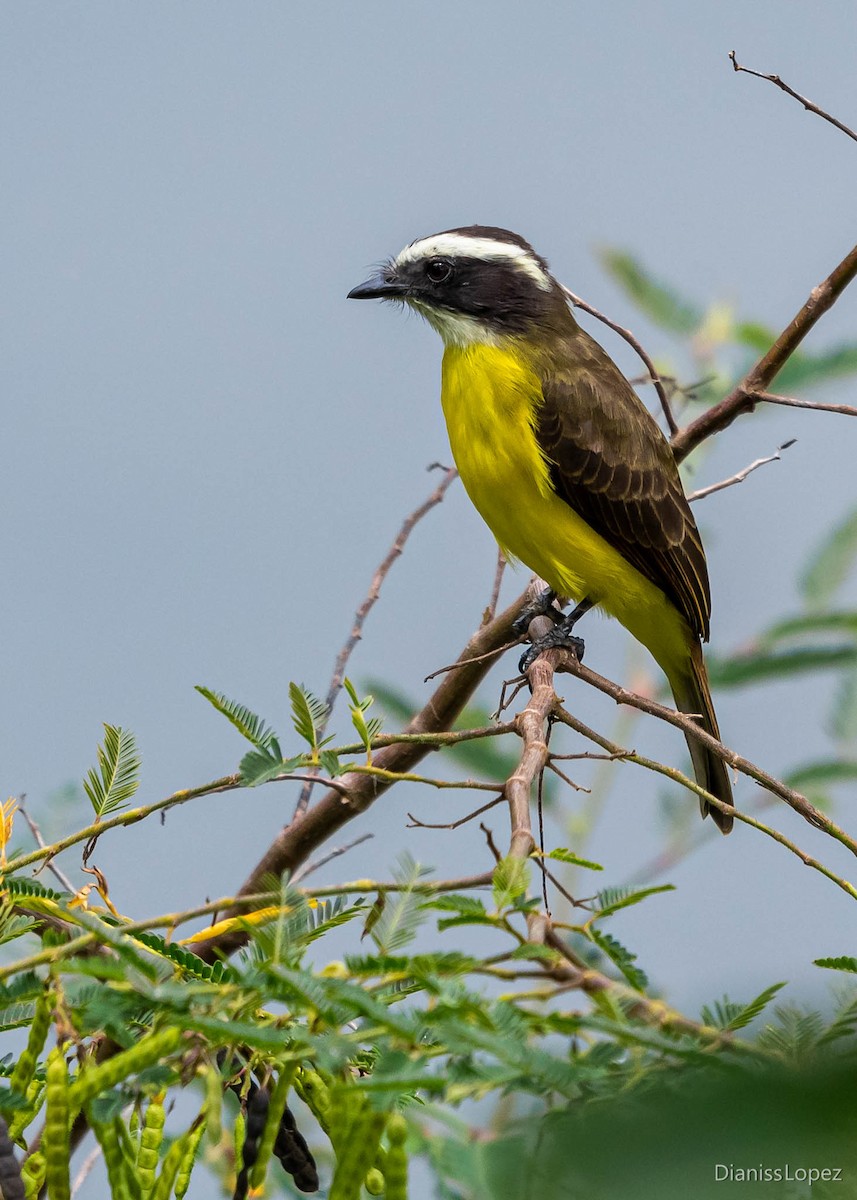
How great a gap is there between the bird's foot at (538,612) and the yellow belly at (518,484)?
47 mm

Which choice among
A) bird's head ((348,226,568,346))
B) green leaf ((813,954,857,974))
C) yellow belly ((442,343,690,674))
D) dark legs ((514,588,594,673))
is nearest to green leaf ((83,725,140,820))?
green leaf ((813,954,857,974))

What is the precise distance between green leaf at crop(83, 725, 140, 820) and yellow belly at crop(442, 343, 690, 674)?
188cm

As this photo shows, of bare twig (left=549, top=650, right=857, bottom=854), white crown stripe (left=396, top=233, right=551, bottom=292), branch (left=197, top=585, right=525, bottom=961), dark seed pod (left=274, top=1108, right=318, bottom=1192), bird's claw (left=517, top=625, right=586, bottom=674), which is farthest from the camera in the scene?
white crown stripe (left=396, top=233, right=551, bottom=292)

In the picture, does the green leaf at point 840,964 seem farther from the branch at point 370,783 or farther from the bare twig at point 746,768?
the branch at point 370,783

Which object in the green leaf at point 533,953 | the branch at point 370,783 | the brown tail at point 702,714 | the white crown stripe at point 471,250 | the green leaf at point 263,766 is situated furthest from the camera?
the white crown stripe at point 471,250

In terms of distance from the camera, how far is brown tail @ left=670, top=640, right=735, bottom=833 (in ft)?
12.6

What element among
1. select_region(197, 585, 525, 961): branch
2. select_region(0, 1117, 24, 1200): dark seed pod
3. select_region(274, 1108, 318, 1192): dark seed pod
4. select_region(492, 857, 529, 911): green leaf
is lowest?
select_region(0, 1117, 24, 1200): dark seed pod

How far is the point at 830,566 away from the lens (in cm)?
397

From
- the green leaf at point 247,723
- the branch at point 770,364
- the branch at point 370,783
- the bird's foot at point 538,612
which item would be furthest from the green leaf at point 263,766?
the bird's foot at point 538,612

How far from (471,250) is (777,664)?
1.48 meters

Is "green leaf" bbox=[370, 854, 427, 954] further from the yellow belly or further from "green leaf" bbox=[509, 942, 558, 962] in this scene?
the yellow belly

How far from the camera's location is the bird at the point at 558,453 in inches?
143

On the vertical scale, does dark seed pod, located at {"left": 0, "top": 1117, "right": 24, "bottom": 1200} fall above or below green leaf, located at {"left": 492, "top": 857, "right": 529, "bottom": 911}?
below

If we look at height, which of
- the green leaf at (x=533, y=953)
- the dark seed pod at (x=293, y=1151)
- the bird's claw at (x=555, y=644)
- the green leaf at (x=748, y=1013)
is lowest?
the dark seed pod at (x=293, y=1151)
